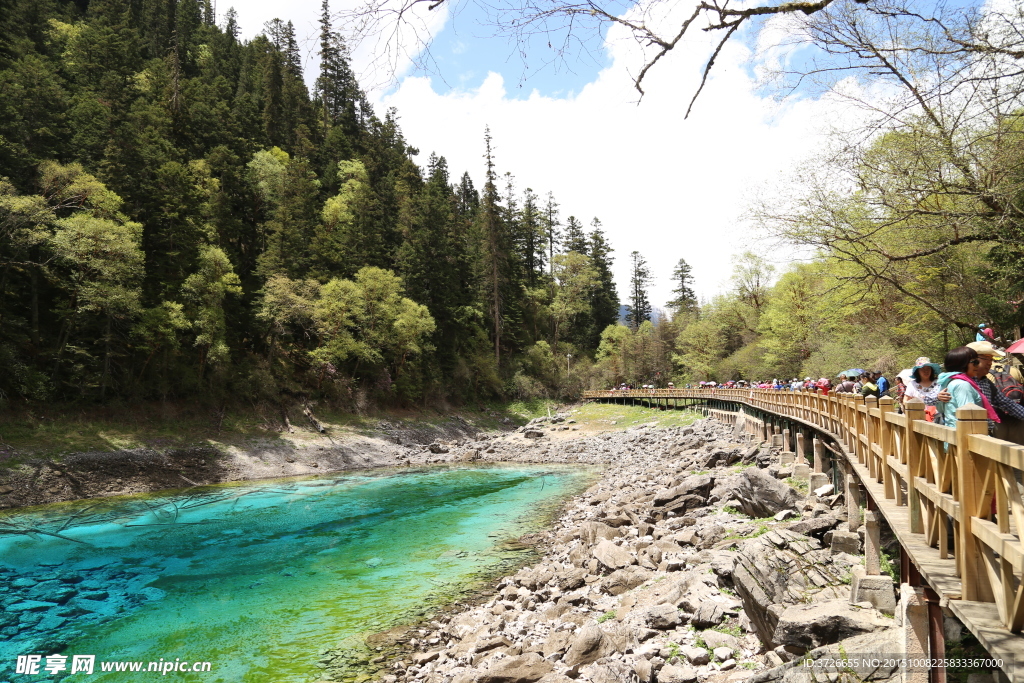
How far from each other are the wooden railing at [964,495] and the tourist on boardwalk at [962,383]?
10.9 inches

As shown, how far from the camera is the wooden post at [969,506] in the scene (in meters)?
3.15

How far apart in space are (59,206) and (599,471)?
28.3m

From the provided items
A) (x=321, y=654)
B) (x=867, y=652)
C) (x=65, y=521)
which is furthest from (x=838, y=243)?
(x=65, y=521)

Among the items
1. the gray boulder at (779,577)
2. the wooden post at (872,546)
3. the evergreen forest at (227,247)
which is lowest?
the gray boulder at (779,577)

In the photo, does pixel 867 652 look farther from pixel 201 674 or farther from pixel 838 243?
pixel 838 243

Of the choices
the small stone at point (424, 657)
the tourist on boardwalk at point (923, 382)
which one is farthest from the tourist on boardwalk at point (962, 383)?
the small stone at point (424, 657)

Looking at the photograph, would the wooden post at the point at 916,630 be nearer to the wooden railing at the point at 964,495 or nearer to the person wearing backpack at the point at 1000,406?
the wooden railing at the point at 964,495

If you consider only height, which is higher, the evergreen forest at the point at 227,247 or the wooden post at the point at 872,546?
the evergreen forest at the point at 227,247

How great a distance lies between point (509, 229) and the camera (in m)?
69.1

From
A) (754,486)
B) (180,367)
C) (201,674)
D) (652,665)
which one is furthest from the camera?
(180,367)

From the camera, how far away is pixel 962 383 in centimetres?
438

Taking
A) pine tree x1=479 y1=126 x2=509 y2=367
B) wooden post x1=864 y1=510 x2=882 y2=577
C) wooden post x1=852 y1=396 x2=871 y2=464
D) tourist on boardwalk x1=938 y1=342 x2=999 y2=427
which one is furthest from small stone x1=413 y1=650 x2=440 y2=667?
pine tree x1=479 y1=126 x2=509 y2=367

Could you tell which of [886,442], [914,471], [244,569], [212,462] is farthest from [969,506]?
[212,462]

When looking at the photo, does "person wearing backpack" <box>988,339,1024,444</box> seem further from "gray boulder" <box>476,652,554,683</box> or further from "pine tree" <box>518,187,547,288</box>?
"pine tree" <box>518,187,547,288</box>
